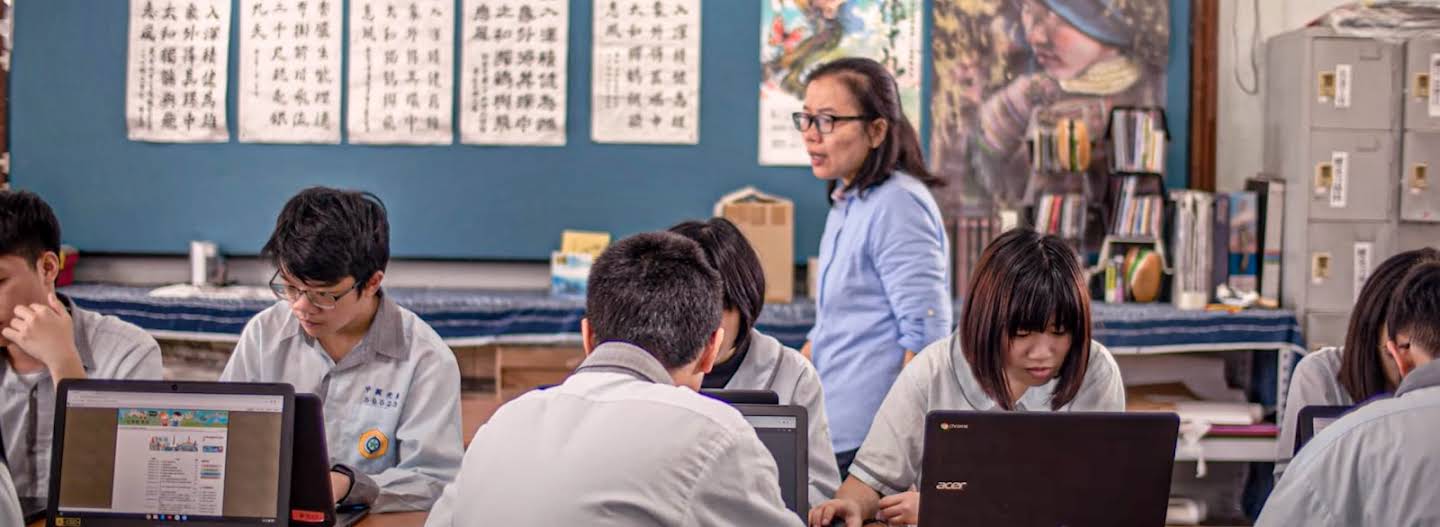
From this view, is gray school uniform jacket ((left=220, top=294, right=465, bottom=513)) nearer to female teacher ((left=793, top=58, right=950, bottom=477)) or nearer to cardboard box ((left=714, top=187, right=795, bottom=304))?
female teacher ((left=793, top=58, right=950, bottom=477))

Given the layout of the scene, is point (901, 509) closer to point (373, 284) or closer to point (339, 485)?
point (339, 485)

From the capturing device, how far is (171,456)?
1.80 metres

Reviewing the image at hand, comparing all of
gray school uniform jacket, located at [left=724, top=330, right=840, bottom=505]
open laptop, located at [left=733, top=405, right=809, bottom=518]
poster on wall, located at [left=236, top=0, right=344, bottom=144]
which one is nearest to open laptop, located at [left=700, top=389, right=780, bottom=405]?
open laptop, located at [left=733, top=405, right=809, bottom=518]

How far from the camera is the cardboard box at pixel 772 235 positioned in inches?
174

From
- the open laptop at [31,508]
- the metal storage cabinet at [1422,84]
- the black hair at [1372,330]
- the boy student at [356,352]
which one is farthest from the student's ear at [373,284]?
the metal storage cabinet at [1422,84]

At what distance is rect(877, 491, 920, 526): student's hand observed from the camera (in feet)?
6.48

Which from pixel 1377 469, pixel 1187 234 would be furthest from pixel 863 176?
pixel 1187 234

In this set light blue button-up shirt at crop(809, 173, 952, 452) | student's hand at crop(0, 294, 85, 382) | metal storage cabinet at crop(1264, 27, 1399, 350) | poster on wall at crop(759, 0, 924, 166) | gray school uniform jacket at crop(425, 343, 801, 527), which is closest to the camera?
gray school uniform jacket at crop(425, 343, 801, 527)

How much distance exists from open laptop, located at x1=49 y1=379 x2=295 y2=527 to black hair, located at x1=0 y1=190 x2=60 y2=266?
1.60 feet

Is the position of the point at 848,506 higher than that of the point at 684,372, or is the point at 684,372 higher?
the point at 684,372

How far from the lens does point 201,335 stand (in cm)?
414

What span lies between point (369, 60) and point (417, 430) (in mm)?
2770

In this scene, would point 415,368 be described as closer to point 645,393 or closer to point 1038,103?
point 645,393

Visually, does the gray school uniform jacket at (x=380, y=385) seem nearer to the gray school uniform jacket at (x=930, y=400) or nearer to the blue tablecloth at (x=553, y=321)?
the gray school uniform jacket at (x=930, y=400)
